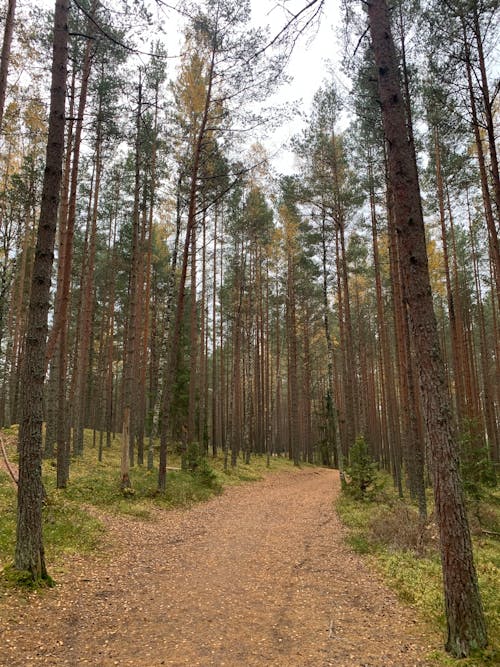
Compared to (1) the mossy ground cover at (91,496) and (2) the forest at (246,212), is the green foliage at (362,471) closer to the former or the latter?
(2) the forest at (246,212)

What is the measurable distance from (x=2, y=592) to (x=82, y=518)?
3.42 m

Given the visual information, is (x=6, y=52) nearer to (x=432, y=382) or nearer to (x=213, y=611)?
(x=432, y=382)

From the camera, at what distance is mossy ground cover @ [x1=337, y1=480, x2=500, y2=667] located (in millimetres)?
4156

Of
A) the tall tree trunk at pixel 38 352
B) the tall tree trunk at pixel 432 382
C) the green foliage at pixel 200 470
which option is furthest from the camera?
the green foliage at pixel 200 470

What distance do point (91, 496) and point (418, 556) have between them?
7.15 m

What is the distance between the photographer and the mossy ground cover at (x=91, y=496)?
6.09 meters

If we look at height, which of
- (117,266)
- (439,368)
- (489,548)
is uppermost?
(117,266)

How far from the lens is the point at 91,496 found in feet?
30.5

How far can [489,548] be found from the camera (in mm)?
7648

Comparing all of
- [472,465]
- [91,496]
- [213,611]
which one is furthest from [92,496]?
[472,465]

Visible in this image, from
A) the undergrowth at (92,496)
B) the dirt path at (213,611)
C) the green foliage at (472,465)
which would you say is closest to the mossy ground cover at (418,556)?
the dirt path at (213,611)

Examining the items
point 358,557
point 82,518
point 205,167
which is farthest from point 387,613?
point 205,167

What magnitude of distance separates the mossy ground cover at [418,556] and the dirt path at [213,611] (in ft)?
0.90

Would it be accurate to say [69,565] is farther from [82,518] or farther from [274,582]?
[274,582]
